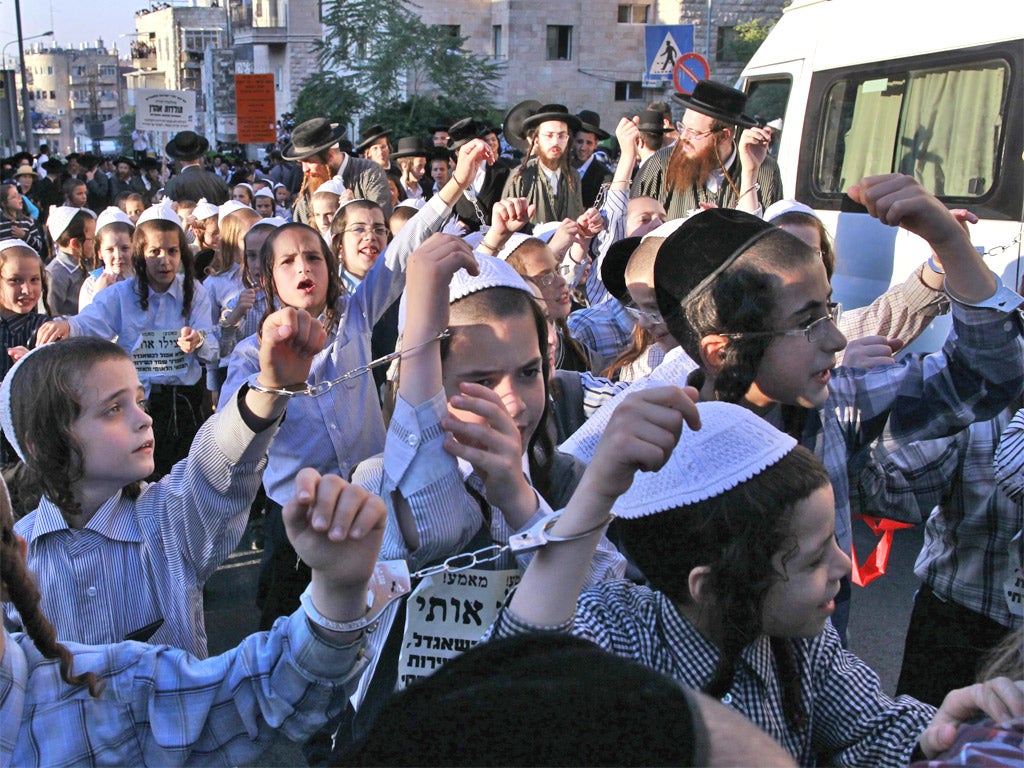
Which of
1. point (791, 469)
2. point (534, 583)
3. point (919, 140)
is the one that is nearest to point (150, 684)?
point (534, 583)

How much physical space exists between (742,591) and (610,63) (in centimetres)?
4802

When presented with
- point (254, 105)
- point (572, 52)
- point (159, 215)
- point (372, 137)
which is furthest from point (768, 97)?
point (572, 52)

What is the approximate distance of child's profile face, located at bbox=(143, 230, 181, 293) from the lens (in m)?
5.83

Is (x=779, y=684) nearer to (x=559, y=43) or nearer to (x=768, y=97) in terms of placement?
(x=768, y=97)

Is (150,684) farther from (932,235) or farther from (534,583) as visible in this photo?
(932,235)

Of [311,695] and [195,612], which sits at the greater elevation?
[311,695]

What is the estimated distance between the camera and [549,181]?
25.7 ft

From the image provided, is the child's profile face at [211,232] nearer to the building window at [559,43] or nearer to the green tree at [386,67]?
the green tree at [386,67]

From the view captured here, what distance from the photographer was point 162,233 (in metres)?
5.90

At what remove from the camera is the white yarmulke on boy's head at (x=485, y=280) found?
2.52 meters

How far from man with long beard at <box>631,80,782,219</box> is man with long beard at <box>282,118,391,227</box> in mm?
2768

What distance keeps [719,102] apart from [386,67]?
114 ft

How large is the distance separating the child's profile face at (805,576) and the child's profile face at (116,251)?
231 inches

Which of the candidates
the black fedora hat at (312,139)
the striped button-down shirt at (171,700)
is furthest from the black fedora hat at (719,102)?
the striped button-down shirt at (171,700)
